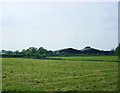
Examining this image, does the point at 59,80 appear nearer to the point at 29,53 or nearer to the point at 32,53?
the point at 29,53

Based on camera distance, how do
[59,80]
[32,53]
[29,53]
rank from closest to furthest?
[59,80], [29,53], [32,53]

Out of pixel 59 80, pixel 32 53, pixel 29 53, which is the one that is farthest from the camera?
pixel 32 53

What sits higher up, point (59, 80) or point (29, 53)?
point (29, 53)

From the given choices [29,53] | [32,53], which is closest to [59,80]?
[29,53]

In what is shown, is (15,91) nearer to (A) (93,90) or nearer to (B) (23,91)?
(B) (23,91)

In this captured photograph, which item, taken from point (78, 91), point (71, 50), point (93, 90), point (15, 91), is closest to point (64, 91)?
point (78, 91)

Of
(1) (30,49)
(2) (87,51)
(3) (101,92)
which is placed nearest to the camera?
(3) (101,92)

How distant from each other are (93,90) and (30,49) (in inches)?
3500

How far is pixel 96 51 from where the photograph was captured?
107 m

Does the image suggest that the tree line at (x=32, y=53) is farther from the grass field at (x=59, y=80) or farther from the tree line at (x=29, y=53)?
the grass field at (x=59, y=80)

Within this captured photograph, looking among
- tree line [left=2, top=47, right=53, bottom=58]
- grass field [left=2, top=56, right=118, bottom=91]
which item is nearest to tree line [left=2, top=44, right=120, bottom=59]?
tree line [left=2, top=47, right=53, bottom=58]

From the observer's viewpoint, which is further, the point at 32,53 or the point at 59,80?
the point at 32,53

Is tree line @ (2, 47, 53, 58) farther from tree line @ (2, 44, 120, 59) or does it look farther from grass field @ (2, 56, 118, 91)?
grass field @ (2, 56, 118, 91)

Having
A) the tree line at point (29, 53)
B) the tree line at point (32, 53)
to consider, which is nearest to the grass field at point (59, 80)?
the tree line at point (32, 53)
